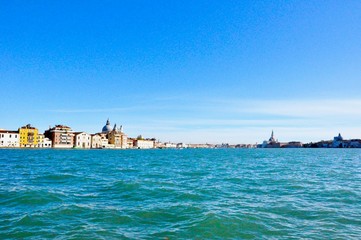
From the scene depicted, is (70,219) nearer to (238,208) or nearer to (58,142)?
(238,208)

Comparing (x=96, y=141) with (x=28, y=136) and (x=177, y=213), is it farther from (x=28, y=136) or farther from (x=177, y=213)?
(x=177, y=213)

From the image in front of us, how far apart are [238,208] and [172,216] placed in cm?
309

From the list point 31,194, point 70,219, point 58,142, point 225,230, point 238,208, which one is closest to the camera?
point 225,230

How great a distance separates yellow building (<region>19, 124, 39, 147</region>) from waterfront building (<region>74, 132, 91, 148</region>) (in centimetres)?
2668

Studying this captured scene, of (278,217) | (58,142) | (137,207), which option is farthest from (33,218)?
(58,142)

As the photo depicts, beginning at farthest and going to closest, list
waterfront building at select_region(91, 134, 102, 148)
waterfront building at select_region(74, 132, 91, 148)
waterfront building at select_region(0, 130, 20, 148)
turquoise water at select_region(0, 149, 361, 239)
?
waterfront building at select_region(91, 134, 102, 148) < waterfront building at select_region(74, 132, 91, 148) < waterfront building at select_region(0, 130, 20, 148) < turquoise water at select_region(0, 149, 361, 239)

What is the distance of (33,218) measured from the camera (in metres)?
11.2

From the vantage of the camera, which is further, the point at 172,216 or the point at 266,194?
the point at 266,194

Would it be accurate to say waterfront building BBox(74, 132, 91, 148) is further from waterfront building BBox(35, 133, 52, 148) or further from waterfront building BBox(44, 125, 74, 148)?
waterfront building BBox(35, 133, 52, 148)

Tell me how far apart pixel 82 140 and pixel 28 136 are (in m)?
34.2

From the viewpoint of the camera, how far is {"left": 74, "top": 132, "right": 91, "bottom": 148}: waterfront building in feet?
527

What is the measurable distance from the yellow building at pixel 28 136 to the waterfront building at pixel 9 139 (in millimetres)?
2186

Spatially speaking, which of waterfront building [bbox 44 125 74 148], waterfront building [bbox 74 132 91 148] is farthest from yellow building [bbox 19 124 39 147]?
waterfront building [bbox 74 132 91 148]

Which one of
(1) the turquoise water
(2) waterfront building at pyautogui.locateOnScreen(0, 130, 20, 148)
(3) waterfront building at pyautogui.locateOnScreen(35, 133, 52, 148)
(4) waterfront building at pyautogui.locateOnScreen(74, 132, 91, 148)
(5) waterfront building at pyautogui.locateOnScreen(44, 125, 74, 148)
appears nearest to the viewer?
(1) the turquoise water
